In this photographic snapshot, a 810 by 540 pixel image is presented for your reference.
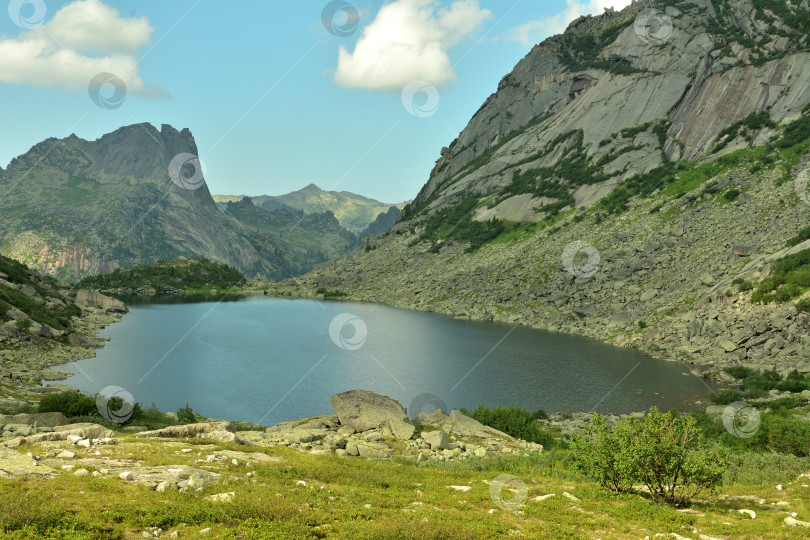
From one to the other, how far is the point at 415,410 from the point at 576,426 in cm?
1702

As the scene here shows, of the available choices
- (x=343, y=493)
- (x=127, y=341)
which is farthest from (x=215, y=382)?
(x=343, y=493)

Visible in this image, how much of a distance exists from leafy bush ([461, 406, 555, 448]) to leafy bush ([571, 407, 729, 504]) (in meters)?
19.1

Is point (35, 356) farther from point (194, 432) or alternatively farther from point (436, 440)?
point (436, 440)

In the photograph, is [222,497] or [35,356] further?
[35,356]

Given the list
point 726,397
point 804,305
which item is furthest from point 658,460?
point 804,305

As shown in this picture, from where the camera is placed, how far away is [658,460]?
2011 centimetres

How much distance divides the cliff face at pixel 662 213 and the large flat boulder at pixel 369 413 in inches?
1960

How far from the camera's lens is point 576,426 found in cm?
4744

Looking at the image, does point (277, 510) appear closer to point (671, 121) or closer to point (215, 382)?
point (215, 382)

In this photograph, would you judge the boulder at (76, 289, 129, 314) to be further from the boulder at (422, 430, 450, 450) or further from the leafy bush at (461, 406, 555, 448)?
the boulder at (422, 430, 450, 450)

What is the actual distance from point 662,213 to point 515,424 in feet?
341

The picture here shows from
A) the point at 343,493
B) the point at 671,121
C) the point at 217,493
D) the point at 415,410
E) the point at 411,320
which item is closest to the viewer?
the point at 217,493

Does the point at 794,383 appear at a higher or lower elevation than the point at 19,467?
higher

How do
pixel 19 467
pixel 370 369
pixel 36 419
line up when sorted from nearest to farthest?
pixel 19 467, pixel 36 419, pixel 370 369
